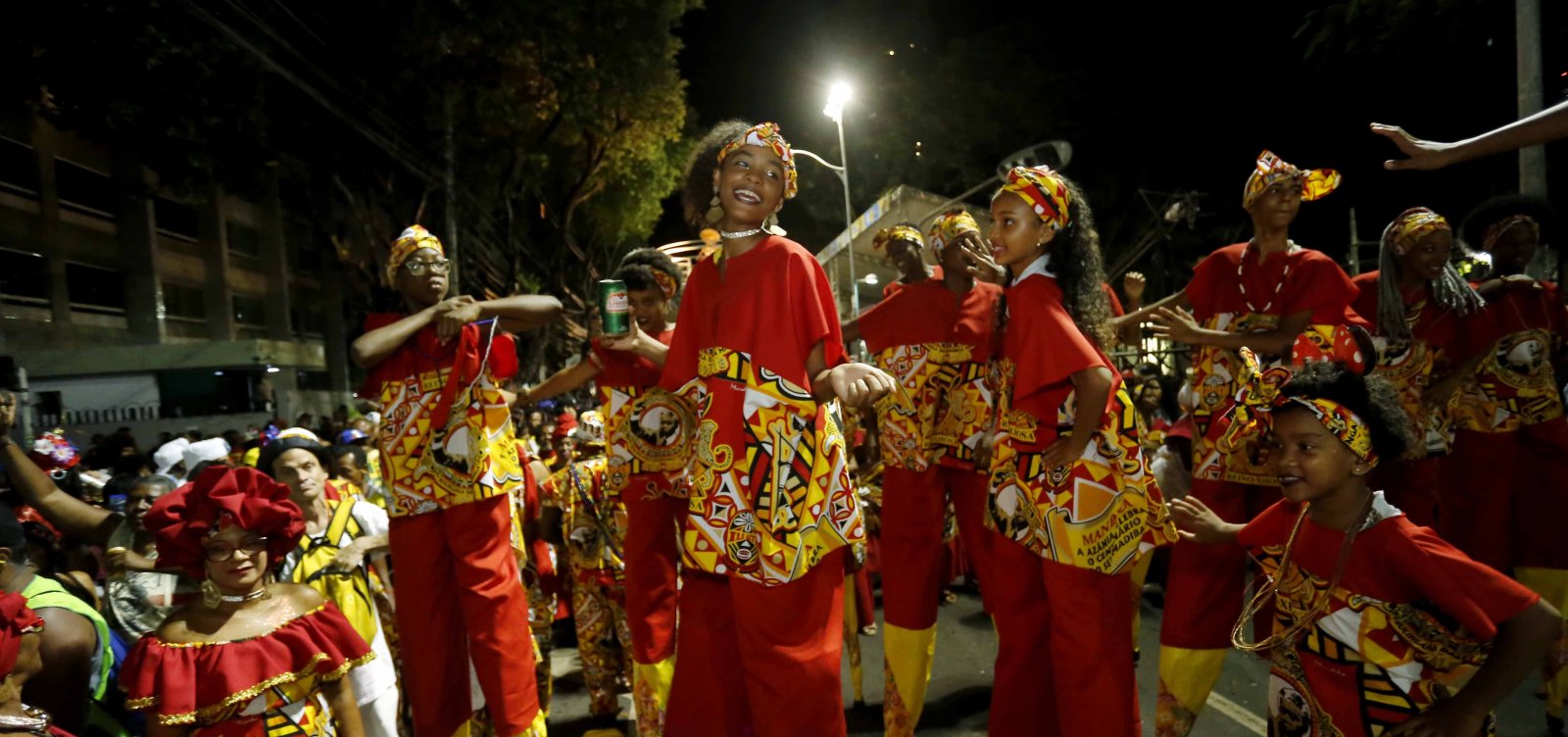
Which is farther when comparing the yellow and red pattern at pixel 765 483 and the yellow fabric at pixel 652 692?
the yellow fabric at pixel 652 692

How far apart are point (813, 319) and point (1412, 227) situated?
11.8 ft

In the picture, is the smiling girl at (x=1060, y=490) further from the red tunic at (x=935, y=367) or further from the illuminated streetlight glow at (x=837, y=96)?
the illuminated streetlight glow at (x=837, y=96)

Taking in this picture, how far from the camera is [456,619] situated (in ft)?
11.2

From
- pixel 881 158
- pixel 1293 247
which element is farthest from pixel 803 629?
pixel 881 158

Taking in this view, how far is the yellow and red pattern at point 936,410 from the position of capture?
12.2 feet

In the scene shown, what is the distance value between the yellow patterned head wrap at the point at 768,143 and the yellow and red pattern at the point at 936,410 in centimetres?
154

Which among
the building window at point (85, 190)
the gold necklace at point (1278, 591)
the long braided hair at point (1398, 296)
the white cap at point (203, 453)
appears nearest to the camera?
the gold necklace at point (1278, 591)

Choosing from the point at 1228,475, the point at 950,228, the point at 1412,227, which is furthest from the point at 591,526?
the point at 1412,227

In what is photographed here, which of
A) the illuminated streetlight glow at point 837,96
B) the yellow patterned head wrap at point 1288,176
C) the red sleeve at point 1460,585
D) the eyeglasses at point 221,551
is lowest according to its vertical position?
the red sleeve at point 1460,585

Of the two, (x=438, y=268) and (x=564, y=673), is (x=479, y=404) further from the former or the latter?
(x=564, y=673)

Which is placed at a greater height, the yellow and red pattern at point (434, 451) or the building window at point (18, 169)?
the building window at point (18, 169)

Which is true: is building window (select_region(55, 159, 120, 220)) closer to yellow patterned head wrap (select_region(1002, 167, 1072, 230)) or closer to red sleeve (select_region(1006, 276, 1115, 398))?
yellow patterned head wrap (select_region(1002, 167, 1072, 230))

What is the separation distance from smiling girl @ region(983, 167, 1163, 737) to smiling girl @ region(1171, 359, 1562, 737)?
0.42m

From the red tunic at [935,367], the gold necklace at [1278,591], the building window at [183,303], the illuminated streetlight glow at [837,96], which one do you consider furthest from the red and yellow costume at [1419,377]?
the building window at [183,303]
